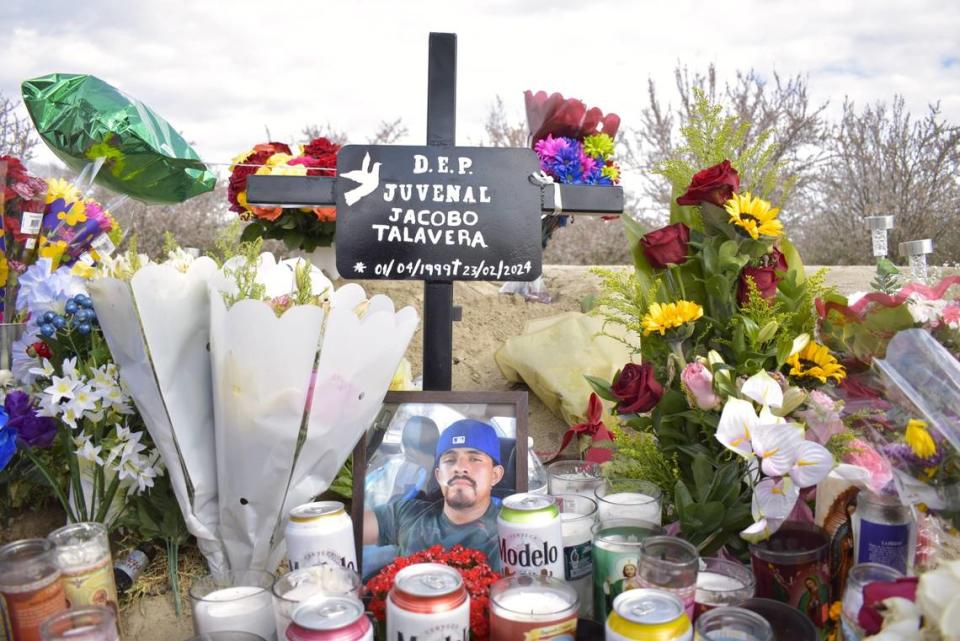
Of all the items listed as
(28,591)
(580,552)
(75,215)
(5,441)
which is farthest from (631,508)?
(75,215)

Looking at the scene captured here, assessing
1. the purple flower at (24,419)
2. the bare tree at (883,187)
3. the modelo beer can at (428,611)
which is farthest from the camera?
the bare tree at (883,187)

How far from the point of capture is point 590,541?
1494mm

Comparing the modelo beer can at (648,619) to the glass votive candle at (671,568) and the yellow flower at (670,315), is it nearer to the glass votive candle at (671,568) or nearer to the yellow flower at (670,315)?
the glass votive candle at (671,568)

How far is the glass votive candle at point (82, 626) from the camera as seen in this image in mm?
1147

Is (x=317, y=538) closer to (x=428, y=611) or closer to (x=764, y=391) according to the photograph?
(x=428, y=611)

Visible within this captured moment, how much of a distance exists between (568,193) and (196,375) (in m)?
0.98

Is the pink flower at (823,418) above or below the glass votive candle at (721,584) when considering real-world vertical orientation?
above

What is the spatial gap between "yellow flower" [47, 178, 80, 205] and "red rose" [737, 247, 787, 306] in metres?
1.85

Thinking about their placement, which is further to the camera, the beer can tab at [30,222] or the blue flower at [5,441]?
the beer can tab at [30,222]

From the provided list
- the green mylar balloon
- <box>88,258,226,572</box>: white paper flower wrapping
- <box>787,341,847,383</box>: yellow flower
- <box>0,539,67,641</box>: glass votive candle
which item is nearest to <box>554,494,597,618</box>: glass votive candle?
<box>787,341,847,383</box>: yellow flower

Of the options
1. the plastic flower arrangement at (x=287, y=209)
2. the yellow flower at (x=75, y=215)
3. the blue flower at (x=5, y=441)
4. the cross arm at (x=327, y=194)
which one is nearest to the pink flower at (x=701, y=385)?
the cross arm at (x=327, y=194)

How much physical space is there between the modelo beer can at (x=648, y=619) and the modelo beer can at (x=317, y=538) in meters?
0.54

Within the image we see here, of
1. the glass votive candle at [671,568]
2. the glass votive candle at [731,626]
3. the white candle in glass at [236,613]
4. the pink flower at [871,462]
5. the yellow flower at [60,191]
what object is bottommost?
the white candle in glass at [236,613]

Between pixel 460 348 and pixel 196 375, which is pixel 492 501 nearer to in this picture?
pixel 196 375
